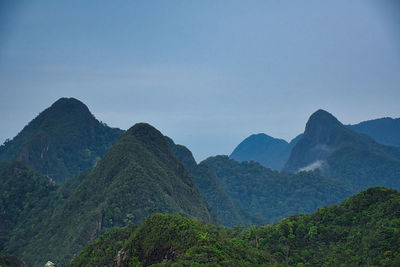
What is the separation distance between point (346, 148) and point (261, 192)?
53.2 meters

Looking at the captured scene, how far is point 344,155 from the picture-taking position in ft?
550

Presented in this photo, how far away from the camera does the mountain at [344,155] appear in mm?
153000

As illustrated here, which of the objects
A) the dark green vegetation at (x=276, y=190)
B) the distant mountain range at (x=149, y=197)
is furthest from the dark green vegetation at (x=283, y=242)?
the dark green vegetation at (x=276, y=190)

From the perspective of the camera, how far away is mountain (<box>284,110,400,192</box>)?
15300cm

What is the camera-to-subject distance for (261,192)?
141 meters

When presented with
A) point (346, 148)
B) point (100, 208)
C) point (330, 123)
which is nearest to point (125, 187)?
point (100, 208)

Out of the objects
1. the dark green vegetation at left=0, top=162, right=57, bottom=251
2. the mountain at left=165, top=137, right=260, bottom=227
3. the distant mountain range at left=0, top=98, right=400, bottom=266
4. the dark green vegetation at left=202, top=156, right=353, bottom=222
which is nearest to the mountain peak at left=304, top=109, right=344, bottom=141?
the distant mountain range at left=0, top=98, right=400, bottom=266

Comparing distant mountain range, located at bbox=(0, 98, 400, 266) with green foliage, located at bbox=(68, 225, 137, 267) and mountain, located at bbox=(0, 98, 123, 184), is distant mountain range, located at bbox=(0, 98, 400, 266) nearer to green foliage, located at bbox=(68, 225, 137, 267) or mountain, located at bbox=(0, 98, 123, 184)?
green foliage, located at bbox=(68, 225, 137, 267)

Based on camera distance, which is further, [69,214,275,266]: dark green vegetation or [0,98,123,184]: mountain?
[0,98,123,184]: mountain

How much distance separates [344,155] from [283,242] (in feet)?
489

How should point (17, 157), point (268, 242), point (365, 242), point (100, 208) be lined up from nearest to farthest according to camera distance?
point (365, 242) → point (268, 242) → point (100, 208) → point (17, 157)

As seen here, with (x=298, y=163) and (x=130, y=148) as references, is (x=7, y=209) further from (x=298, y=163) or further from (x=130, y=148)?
(x=298, y=163)

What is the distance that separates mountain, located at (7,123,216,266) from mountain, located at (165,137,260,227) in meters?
33.0

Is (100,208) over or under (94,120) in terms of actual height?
under
